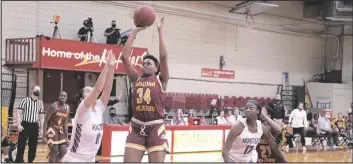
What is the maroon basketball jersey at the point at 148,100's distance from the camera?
5.92 metres

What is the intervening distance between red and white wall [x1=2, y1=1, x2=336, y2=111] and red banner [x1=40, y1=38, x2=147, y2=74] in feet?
5.42

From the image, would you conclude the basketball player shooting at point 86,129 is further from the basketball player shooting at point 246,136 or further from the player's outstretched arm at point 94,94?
the basketball player shooting at point 246,136

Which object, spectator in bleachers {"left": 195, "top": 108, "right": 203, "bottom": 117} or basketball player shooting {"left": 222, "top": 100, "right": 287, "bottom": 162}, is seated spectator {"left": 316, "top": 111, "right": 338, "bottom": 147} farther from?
basketball player shooting {"left": 222, "top": 100, "right": 287, "bottom": 162}

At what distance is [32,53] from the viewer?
58.4 feet

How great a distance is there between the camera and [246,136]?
663cm

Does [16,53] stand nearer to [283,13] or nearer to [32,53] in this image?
[32,53]

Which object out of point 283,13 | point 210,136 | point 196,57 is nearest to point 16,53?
point 210,136

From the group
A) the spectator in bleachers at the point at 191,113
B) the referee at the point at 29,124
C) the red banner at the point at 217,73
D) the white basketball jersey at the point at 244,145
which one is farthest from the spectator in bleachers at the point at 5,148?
the red banner at the point at 217,73

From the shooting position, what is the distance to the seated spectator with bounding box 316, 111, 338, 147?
70.5ft

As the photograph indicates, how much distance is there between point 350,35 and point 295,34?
328 centimetres

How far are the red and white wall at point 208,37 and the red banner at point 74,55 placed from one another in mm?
1652

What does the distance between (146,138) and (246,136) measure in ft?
4.36

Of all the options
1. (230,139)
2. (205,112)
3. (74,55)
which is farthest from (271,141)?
(205,112)

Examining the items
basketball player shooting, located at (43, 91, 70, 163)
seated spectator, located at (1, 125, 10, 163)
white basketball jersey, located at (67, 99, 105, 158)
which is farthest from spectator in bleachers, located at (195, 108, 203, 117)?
white basketball jersey, located at (67, 99, 105, 158)
